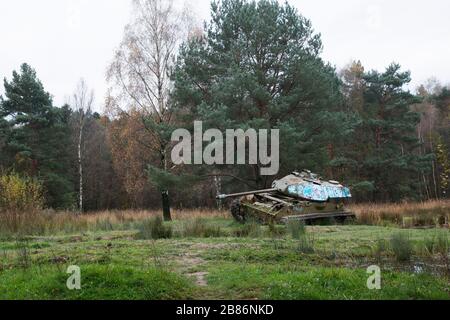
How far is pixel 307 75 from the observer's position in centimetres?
1878

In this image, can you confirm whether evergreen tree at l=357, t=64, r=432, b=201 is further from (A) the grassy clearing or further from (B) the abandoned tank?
(A) the grassy clearing

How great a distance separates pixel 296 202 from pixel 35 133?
22.0 meters

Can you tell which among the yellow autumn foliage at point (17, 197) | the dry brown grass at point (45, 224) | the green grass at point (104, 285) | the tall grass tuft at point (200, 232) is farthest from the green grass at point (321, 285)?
the yellow autumn foliage at point (17, 197)

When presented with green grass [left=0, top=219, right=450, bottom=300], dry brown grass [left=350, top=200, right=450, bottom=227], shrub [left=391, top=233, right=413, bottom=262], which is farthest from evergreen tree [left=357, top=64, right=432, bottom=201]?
shrub [left=391, top=233, right=413, bottom=262]

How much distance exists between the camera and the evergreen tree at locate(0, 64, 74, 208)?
29.8 m

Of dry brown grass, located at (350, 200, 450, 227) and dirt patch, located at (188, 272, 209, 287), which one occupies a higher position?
dry brown grass, located at (350, 200, 450, 227)

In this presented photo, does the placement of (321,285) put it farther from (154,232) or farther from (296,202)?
(296,202)

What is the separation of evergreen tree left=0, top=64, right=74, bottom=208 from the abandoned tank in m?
18.0

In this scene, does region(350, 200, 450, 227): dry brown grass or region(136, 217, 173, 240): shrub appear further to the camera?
region(350, 200, 450, 227): dry brown grass

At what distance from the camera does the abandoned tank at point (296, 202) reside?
14.5 metres

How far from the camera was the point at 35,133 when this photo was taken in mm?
30719

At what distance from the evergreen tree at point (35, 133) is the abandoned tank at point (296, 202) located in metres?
18.0

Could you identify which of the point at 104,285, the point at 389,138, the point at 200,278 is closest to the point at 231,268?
the point at 200,278
